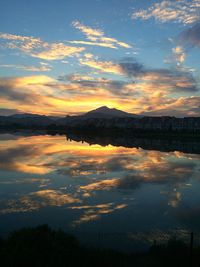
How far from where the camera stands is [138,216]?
13.9 m

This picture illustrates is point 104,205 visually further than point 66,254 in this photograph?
Yes

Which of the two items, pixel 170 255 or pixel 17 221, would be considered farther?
pixel 17 221

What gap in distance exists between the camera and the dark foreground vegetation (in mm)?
7750

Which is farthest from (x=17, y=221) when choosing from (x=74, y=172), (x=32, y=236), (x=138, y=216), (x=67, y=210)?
(x=74, y=172)

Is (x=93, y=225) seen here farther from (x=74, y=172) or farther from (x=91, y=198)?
(x=74, y=172)

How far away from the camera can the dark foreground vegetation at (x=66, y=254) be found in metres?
7.75

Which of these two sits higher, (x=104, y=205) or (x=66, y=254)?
(x=66, y=254)

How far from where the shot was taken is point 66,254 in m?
8.18

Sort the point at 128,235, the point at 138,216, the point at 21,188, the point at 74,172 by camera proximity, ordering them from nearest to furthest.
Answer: the point at 128,235 < the point at 138,216 < the point at 21,188 < the point at 74,172

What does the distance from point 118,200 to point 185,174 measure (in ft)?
38.9

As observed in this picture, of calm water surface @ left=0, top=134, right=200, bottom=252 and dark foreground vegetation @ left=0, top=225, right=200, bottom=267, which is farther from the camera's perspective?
calm water surface @ left=0, top=134, right=200, bottom=252

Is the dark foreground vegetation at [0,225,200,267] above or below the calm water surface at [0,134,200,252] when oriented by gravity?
above

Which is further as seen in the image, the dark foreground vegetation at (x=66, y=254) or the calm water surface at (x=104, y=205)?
the calm water surface at (x=104, y=205)

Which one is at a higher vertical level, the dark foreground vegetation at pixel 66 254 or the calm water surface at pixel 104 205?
the dark foreground vegetation at pixel 66 254
